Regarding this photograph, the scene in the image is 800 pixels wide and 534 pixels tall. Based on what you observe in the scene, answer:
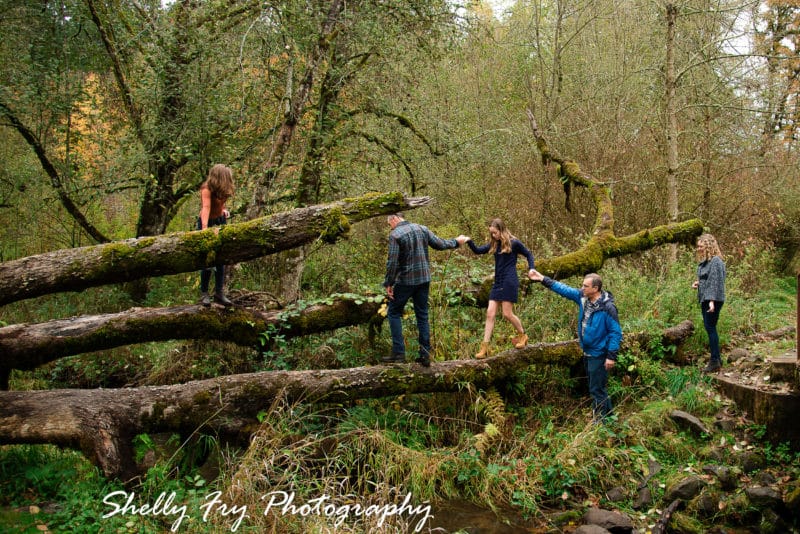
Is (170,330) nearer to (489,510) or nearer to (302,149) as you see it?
(489,510)

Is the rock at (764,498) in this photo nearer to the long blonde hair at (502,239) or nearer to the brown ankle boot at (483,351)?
the brown ankle boot at (483,351)

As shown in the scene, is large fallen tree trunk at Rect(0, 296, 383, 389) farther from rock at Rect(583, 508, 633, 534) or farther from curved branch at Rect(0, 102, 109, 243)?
curved branch at Rect(0, 102, 109, 243)

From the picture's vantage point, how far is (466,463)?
6.03 meters

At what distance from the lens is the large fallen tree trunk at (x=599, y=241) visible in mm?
7766

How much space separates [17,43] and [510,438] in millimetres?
11615

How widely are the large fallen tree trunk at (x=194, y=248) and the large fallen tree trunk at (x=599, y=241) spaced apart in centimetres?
240

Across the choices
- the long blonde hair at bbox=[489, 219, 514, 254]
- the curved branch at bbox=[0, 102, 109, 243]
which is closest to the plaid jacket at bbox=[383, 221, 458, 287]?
the long blonde hair at bbox=[489, 219, 514, 254]

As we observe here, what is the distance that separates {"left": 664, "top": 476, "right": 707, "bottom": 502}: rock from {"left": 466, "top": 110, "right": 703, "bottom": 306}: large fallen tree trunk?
3.06m

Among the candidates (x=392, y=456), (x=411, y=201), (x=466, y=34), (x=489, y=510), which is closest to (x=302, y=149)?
(x=466, y=34)

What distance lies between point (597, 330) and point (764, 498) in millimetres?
2094

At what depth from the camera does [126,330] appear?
20.8 ft

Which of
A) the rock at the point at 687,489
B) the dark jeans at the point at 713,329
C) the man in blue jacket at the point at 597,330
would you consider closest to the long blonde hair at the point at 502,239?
the man in blue jacket at the point at 597,330

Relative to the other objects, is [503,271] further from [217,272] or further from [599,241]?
[217,272]

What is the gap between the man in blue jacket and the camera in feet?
20.1
